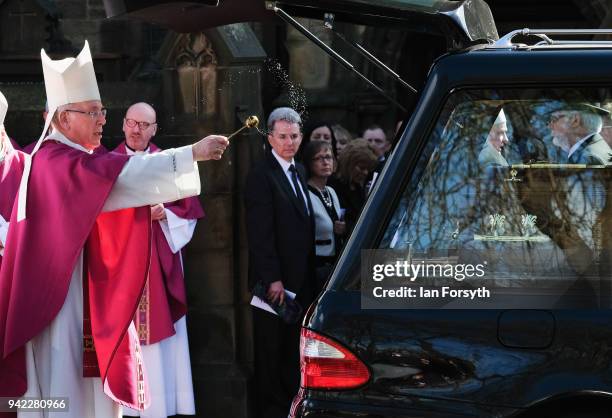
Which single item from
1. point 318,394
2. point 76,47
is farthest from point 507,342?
point 76,47

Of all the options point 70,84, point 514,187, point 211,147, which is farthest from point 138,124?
point 514,187

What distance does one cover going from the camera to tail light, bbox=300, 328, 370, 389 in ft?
16.6

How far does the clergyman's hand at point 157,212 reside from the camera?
886 cm

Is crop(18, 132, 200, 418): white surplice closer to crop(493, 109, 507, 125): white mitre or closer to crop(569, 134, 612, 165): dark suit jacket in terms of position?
crop(493, 109, 507, 125): white mitre

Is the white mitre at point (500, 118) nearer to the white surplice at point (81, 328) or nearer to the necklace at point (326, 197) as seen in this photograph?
the white surplice at point (81, 328)

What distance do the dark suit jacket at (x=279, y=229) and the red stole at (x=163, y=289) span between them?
46 cm

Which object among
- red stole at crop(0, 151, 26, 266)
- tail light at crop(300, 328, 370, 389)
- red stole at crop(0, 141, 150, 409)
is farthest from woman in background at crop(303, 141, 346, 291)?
tail light at crop(300, 328, 370, 389)

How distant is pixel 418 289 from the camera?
5066 mm

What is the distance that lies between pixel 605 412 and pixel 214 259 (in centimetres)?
482

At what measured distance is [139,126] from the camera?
9031 mm

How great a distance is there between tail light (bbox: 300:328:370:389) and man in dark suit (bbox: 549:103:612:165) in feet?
3.30

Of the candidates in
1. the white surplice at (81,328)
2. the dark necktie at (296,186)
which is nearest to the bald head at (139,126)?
the dark necktie at (296,186)

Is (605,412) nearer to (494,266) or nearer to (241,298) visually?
(494,266)

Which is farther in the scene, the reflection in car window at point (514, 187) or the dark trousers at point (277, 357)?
the dark trousers at point (277, 357)
